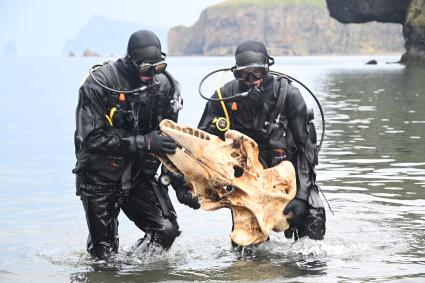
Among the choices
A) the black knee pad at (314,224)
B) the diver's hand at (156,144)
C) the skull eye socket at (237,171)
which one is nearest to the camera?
the diver's hand at (156,144)

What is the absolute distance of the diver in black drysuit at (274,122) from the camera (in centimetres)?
795

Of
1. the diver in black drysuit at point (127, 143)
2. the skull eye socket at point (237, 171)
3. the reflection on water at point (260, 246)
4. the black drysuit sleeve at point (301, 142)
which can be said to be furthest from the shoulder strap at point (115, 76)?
the reflection on water at point (260, 246)

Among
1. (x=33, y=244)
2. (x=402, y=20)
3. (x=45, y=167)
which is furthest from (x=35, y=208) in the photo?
(x=402, y=20)

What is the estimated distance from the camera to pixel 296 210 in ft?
26.5

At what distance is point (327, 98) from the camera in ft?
113

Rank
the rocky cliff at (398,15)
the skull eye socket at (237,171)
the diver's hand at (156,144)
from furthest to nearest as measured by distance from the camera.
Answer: the rocky cliff at (398,15)
the skull eye socket at (237,171)
the diver's hand at (156,144)

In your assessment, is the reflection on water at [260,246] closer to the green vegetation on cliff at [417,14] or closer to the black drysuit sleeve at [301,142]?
the black drysuit sleeve at [301,142]

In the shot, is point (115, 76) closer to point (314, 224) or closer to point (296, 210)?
point (296, 210)

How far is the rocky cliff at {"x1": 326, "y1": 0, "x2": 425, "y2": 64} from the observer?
2778 inches

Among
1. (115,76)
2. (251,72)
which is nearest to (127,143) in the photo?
(115,76)

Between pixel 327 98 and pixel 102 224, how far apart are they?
2709 cm

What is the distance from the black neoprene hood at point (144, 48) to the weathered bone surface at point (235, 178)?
0.58 meters

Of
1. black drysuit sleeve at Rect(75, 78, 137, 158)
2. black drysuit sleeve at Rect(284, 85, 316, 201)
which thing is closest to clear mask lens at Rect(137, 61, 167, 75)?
black drysuit sleeve at Rect(75, 78, 137, 158)

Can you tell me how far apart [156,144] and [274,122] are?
1.16m
